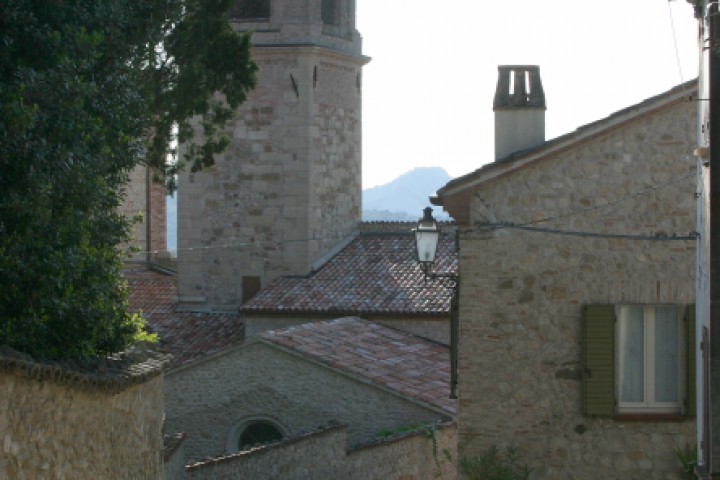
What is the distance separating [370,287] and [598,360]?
62.0 ft

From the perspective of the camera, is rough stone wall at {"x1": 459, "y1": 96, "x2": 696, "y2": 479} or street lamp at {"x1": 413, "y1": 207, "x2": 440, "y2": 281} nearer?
rough stone wall at {"x1": 459, "y1": 96, "x2": 696, "y2": 479}

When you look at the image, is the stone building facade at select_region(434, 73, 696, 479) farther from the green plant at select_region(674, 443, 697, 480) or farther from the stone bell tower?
the stone bell tower

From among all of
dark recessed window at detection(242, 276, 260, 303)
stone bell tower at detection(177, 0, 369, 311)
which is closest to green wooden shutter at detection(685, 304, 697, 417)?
stone bell tower at detection(177, 0, 369, 311)

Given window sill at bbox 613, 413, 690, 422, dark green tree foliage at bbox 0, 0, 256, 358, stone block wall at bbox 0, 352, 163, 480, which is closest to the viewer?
stone block wall at bbox 0, 352, 163, 480

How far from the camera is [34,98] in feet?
43.4

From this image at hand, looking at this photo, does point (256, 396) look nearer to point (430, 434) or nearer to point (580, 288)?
point (430, 434)

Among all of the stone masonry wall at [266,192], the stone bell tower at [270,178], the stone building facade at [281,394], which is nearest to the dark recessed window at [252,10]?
the stone bell tower at [270,178]

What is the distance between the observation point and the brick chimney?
15750mm

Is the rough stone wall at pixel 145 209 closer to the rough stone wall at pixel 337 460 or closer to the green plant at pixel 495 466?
the rough stone wall at pixel 337 460

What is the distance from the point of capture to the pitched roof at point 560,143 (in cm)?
1475

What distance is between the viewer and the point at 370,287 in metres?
33.4

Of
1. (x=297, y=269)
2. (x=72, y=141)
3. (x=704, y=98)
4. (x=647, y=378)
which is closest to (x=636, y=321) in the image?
(x=647, y=378)

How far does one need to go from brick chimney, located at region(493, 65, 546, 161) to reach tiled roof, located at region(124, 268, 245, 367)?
1612cm

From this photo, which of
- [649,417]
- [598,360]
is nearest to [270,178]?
[598,360]
